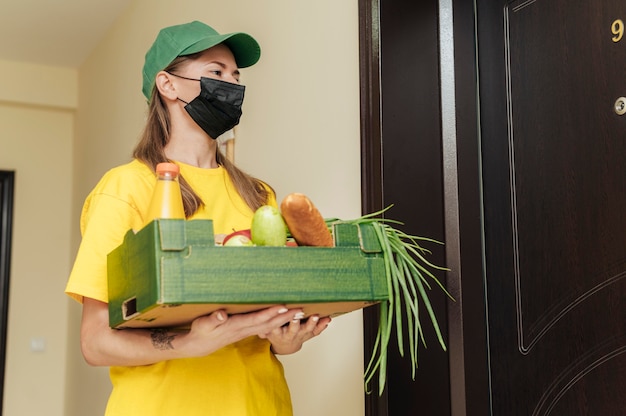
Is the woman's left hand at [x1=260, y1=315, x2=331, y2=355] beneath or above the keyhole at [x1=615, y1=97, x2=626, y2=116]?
beneath

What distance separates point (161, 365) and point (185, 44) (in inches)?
23.3

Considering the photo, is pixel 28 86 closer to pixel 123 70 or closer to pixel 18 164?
pixel 18 164

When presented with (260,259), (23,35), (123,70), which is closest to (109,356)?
(260,259)

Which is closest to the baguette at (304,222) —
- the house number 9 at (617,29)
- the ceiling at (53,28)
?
the house number 9 at (617,29)

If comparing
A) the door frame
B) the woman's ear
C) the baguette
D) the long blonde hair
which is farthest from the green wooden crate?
the door frame

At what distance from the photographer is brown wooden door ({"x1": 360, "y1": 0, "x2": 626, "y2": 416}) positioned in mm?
1466

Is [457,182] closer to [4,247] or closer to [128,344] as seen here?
[128,344]

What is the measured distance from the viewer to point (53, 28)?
13.7 feet

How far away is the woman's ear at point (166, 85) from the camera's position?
150cm

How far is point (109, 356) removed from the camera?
1.24 meters

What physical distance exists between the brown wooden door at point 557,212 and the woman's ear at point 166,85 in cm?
70

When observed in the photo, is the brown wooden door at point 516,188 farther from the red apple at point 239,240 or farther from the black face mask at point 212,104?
the red apple at point 239,240

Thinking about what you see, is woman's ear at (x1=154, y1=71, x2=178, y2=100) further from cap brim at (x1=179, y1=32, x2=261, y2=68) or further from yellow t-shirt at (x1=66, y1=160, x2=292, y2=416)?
yellow t-shirt at (x1=66, y1=160, x2=292, y2=416)

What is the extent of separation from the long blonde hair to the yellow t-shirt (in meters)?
0.05
